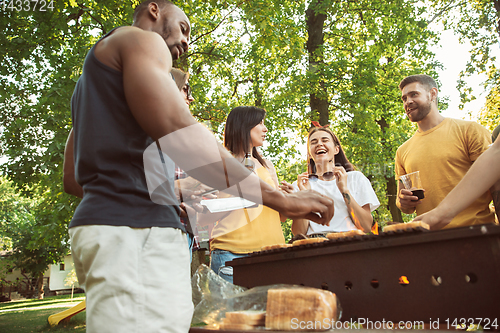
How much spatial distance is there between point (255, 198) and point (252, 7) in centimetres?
739

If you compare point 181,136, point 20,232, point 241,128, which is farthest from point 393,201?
point 20,232

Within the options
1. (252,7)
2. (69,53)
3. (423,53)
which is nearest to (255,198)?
(252,7)

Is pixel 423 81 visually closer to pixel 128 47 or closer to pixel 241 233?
pixel 241 233

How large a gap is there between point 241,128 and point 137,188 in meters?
2.19

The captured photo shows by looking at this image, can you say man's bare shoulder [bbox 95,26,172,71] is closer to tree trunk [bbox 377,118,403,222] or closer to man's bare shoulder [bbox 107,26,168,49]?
man's bare shoulder [bbox 107,26,168,49]

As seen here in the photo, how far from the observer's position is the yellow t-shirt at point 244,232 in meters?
2.68

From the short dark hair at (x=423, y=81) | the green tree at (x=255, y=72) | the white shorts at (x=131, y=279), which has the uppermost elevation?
the green tree at (x=255, y=72)

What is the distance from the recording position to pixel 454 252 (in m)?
1.28

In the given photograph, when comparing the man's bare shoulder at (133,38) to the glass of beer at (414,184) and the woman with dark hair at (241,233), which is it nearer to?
the woman with dark hair at (241,233)

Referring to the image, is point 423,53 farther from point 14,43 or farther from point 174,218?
point 174,218

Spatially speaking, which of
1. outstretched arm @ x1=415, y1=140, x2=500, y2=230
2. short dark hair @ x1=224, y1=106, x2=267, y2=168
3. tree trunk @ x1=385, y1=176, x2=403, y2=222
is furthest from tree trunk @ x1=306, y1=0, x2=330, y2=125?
outstretched arm @ x1=415, y1=140, x2=500, y2=230

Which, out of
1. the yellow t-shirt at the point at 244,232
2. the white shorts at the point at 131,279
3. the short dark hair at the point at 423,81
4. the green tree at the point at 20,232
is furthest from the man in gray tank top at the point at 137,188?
the green tree at the point at 20,232

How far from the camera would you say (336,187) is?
3.51 meters

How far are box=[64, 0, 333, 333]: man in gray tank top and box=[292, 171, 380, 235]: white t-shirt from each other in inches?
82.9
